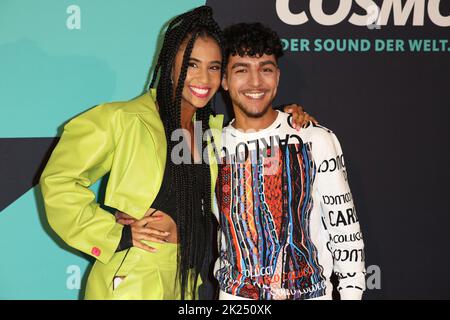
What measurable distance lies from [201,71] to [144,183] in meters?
0.47

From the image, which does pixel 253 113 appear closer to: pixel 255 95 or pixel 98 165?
pixel 255 95

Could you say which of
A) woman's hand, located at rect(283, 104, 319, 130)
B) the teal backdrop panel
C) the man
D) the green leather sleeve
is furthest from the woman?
the teal backdrop panel

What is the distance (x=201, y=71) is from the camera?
1.96 meters

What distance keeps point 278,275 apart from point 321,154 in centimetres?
49

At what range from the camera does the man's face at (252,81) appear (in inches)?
79.4

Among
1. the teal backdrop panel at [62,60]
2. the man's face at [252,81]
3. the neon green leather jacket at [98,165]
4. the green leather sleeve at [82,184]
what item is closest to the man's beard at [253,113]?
the man's face at [252,81]

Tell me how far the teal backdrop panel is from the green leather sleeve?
24.7 inches

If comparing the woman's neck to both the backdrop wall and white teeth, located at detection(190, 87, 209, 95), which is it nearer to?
white teeth, located at detection(190, 87, 209, 95)

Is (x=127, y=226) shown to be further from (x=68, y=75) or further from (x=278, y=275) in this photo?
(x=68, y=75)

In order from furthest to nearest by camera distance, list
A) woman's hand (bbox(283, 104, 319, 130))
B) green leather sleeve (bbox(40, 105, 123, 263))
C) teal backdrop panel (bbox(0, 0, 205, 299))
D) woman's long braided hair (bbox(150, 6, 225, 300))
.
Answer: teal backdrop panel (bbox(0, 0, 205, 299)), woman's hand (bbox(283, 104, 319, 130)), woman's long braided hair (bbox(150, 6, 225, 300)), green leather sleeve (bbox(40, 105, 123, 263))

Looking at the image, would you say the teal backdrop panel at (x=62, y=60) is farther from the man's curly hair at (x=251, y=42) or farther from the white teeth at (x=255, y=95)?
the white teeth at (x=255, y=95)

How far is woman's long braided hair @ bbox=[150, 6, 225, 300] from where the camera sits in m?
1.95

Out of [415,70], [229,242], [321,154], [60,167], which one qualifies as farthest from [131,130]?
[415,70]

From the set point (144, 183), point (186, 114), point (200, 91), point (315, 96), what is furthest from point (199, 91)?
point (315, 96)
